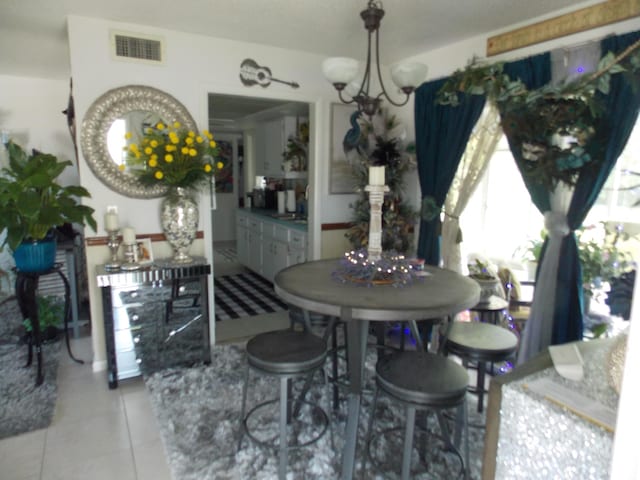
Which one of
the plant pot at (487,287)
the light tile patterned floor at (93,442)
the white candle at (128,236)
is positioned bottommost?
the light tile patterned floor at (93,442)

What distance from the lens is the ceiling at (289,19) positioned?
2553 mm

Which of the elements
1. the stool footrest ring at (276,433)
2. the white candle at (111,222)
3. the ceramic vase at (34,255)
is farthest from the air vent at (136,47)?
the stool footrest ring at (276,433)

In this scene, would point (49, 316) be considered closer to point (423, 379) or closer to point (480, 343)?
point (423, 379)

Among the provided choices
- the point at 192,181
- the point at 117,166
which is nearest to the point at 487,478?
the point at 192,181

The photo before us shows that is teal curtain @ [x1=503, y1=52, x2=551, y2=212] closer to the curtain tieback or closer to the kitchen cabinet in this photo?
the curtain tieback

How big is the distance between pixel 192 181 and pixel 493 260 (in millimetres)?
2311

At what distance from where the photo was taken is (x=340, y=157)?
3.93 metres

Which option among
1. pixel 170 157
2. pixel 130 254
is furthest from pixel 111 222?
pixel 170 157

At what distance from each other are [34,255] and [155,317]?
0.84 metres

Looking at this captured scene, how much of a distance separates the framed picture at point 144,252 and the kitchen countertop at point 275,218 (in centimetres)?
167

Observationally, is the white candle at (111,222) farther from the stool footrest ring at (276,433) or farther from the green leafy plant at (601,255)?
the green leafy plant at (601,255)

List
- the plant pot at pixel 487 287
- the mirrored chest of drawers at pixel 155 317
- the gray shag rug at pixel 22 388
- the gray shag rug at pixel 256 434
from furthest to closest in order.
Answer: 1. the mirrored chest of drawers at pixel 155 317
2. the plant pot at pixel 487 287
3. the gray shag rug at pixel 22 388
4. the gray shag rug at pixel 256 434

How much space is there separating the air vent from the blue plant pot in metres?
1.35

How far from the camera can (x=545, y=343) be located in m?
2.61
